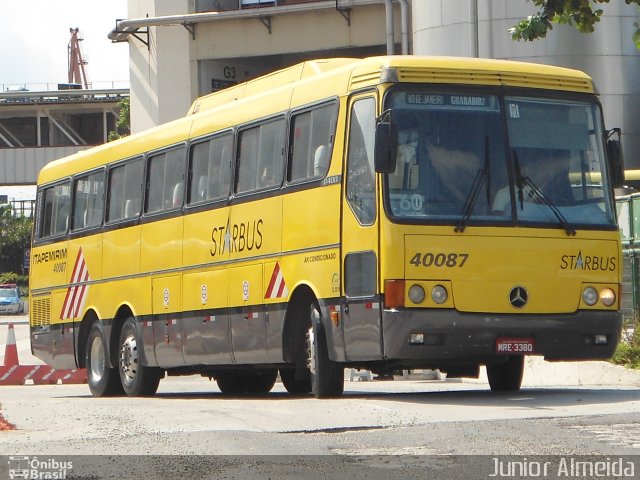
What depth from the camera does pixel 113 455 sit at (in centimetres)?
1001

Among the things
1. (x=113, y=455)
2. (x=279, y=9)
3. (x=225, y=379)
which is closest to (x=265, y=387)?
(x=225, y=379)

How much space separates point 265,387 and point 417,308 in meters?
7.37

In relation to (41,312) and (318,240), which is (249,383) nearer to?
(41,312)

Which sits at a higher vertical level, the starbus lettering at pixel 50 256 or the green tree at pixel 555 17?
the green tree at pixel 555 17

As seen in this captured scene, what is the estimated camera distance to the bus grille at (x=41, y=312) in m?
23.6

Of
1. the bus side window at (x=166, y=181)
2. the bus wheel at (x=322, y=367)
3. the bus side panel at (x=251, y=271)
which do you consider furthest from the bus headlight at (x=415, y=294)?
the bus side window at (x=166, y=181)

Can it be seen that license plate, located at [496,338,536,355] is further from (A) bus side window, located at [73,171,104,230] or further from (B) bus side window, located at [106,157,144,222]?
(A) bus side window, located at [73,171,104,230]

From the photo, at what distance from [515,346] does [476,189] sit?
1.52 m

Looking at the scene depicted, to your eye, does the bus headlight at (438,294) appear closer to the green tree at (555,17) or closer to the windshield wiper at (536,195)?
the windshield wiper at (536,195)

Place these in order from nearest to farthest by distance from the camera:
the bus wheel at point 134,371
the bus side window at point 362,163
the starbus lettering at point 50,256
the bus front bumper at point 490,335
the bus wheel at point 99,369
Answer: the bus front bumper at point 490,335 → the bus side window at point 362,163 → the bus wheel at point 134,371 → the bus wheel at point 99,369 → the starbus lettering at point 50,256

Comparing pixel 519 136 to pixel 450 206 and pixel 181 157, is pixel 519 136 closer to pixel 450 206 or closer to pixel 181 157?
pixel 450 206

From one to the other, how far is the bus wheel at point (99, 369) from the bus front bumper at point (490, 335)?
742 cm

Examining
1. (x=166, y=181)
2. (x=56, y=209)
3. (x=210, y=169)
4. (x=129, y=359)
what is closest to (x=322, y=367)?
(x=210, y=169)

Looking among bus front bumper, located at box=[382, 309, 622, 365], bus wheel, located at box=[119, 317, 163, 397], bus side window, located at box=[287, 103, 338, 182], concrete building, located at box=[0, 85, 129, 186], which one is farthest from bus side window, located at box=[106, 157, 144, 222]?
concrete building, located at box=[0, 85, 129, 186]
